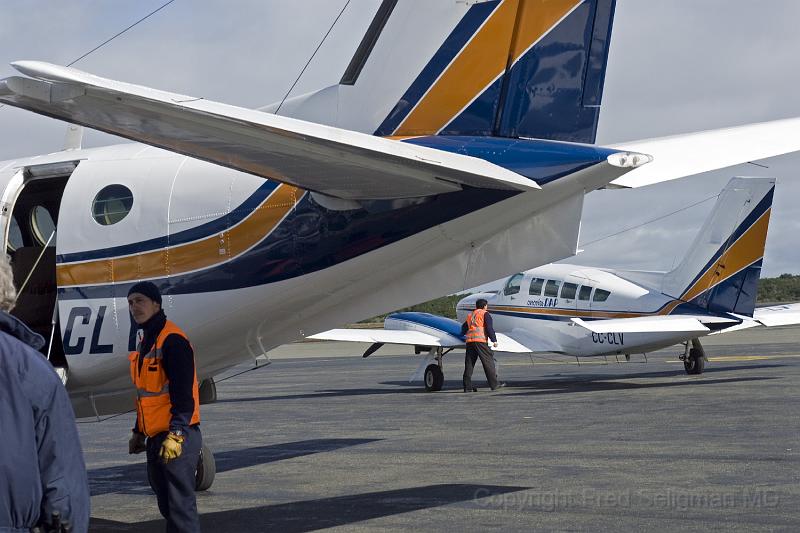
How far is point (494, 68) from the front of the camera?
327 inches

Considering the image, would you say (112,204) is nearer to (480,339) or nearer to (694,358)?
(480,339)

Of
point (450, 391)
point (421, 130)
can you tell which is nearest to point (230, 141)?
point (421, 130)

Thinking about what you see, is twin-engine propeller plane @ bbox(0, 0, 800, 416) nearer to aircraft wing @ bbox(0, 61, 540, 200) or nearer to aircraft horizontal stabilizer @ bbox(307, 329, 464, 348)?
aircraft wing @ bbox(0, 61, 540, 200)

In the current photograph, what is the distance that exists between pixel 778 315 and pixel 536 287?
219 inches

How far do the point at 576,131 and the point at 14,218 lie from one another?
599 centimetres

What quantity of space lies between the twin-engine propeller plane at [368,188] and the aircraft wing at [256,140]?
0.02 metres

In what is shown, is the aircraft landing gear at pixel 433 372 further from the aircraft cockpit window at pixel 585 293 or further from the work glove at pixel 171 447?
the work glove at pixel 171 447

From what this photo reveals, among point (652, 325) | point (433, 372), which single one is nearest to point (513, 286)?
point (433, 372)

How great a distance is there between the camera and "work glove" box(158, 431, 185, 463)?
21.9ft

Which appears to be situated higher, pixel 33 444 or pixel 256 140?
pixel 256 140

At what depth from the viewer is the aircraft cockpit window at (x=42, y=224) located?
10.6 m

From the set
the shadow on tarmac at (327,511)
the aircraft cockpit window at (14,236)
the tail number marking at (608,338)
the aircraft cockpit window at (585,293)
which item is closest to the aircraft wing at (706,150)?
the shadow on tarmac at (327,511)

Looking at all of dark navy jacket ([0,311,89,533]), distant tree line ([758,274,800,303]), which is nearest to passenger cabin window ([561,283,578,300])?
dark navy jacket ([0,311,89,533])

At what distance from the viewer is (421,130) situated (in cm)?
845
